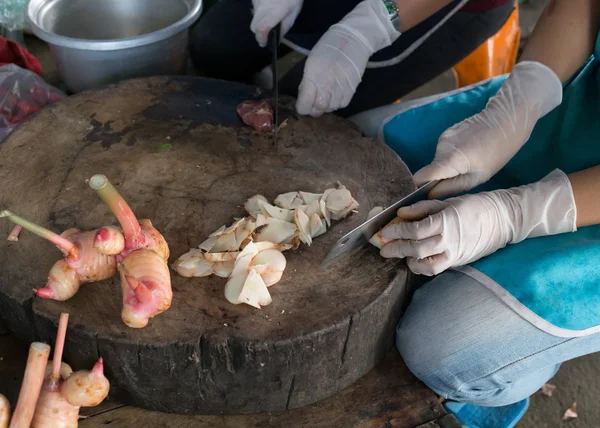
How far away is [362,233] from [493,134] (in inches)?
20.6

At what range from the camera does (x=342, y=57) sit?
1771mm

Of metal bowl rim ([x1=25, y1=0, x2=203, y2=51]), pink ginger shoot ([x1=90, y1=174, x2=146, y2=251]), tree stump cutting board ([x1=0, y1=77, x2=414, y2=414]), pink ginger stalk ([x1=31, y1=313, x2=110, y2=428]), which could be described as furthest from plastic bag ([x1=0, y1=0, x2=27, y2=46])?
pink ginger stalk ([x1=31, y1=313, x2=110, y2=428])

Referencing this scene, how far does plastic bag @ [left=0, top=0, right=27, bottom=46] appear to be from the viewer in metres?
2.53

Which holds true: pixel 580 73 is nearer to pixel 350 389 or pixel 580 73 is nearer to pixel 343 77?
pixel 343 77

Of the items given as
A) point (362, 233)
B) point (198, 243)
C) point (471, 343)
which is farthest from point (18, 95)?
point (471, 343)

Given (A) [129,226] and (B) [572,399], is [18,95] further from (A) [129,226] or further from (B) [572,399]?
(B) [572,399]

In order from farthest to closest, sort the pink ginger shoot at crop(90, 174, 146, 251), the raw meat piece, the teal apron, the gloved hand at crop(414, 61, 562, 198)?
the raw meat piece, the gloved hand at crop(414, 61, 562, 198), the teal apron, the pink ginger shoot at crop(90, 174, 146, 251)

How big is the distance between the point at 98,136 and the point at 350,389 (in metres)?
0.94

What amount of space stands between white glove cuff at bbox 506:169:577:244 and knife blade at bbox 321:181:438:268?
24 cm

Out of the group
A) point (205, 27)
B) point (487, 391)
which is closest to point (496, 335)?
point (487, 391)

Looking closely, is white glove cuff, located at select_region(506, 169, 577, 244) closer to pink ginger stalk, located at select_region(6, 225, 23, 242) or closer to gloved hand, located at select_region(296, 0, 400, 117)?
gloved hand, located at select_region(296, 0, 400, 117)

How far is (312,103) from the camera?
1.74m

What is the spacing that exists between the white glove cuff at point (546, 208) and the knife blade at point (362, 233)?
0.77 ft

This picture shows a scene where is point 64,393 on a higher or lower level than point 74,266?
lower
